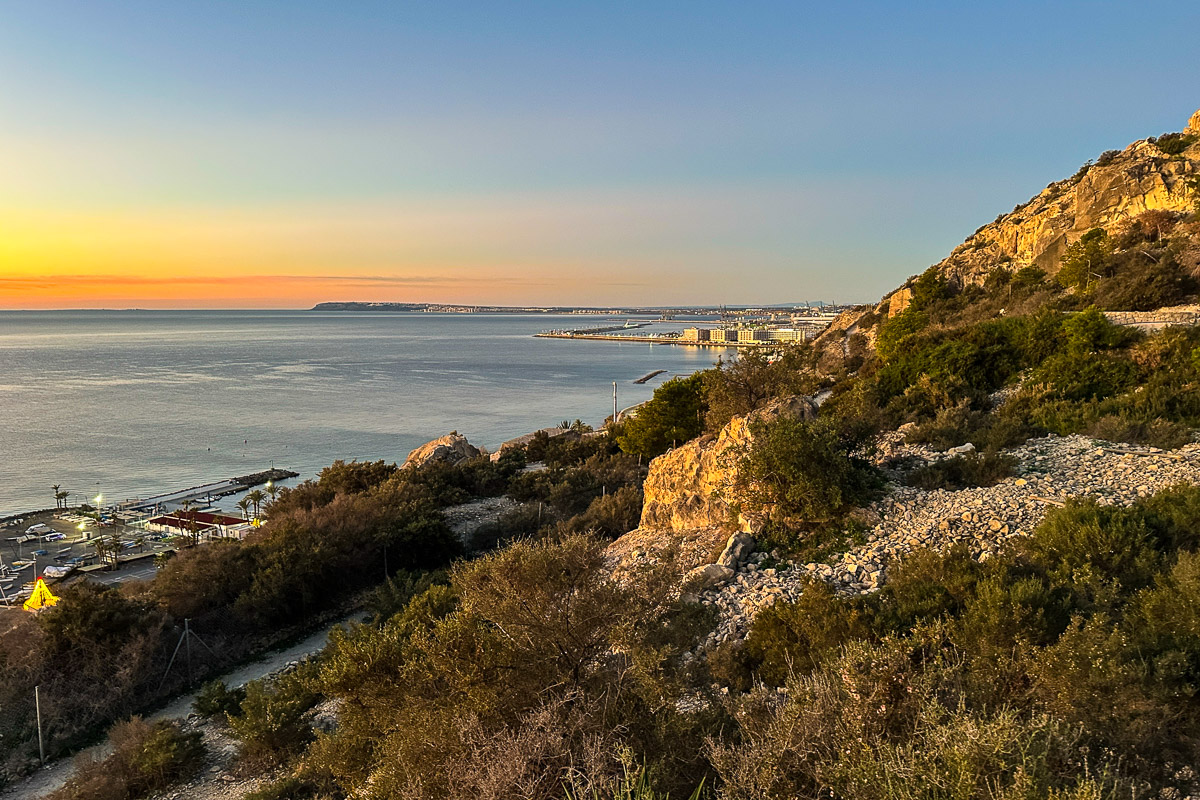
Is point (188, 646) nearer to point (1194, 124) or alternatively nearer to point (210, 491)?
point (210, 491)

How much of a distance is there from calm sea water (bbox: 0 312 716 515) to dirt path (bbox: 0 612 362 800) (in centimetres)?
2363

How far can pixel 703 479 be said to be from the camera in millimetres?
11805

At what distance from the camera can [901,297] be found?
109ft

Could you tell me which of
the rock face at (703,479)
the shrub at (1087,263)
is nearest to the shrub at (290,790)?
the rock face at (703,479)

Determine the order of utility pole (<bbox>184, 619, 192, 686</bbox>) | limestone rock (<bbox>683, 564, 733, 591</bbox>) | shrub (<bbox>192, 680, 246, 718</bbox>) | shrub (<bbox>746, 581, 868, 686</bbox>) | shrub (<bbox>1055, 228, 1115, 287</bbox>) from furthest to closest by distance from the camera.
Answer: shrub (<bbox>1055, 228, 1115, 287</bbox>) < utility pole (<bbox>184, 619, 192, 686</bbox>) < shrub (<bbox>192, 680, 246, 718</bbox>) < limestone rock (<bbox>683, 564, 733, 591</bbox>) < shrub (<bbox>746, 581, 868, 686</bbox>)

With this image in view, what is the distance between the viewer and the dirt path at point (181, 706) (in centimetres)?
822

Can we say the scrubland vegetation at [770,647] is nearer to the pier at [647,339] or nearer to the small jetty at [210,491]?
the small jetty at [210,491]

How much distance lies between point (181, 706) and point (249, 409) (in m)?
46.8

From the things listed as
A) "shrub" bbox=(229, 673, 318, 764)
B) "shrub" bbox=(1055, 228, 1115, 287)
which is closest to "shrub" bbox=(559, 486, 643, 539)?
"shrub" bbox=(229, 673, 318, 764)

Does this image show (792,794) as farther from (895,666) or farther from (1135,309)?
(1135,309)

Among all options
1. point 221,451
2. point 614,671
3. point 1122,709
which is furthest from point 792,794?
point 221,451

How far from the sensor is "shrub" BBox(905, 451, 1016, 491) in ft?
32.1

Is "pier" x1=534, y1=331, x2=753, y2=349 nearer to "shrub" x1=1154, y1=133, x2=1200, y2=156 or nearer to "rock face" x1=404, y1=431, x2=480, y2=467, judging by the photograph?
"shrub" x1=1154, y1=133, x2=1200, y2=156

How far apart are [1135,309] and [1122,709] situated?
57.2 feet
